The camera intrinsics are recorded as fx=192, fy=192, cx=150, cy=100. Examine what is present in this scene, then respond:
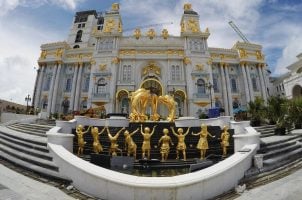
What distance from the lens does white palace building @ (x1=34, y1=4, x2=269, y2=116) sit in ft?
116

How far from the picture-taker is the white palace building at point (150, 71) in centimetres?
3541

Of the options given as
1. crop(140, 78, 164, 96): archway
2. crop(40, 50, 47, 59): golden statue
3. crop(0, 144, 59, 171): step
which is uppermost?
crop(40, 50, 47, 59): golden statue

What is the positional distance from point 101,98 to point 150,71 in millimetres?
10527

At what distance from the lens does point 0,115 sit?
87.9ft

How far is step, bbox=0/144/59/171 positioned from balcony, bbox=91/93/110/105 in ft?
78.3

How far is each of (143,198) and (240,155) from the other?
157 inches

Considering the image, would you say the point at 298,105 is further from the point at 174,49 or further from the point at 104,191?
the point at 174,49

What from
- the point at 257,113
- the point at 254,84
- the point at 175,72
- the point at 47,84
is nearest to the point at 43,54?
the point at 47,84

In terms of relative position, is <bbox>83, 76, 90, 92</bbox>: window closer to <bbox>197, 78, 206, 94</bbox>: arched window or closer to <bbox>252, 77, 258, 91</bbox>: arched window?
<bbox>197, 78, 206, 94</bbox>: arched window

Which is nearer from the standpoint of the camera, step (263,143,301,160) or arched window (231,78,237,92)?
step (263,143,301,160)

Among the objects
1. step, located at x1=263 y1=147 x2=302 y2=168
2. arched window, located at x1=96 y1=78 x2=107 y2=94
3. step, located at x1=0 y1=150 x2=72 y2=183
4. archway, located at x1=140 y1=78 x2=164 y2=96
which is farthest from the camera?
arched window, located at x1=96 y1=78 x2=107 y2=94

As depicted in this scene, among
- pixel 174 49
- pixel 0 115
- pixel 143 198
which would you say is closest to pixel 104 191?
pixel 143 198

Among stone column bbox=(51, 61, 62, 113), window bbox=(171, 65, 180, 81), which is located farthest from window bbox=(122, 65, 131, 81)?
stone column bbox=(51, 61, 62, 113)

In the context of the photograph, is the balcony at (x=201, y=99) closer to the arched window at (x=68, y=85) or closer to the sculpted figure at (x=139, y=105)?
the sculpted figure at (x=139, y=105)
